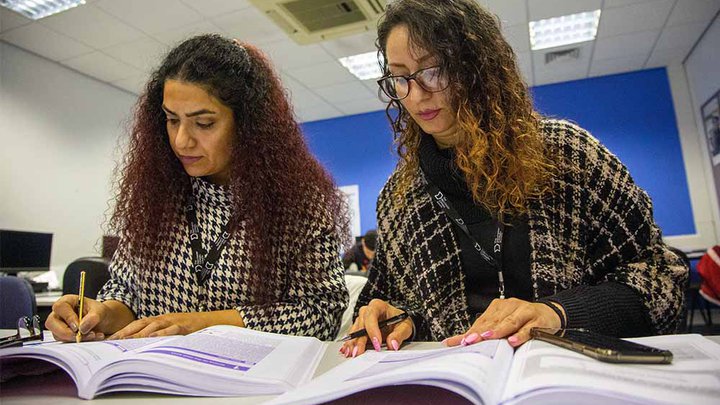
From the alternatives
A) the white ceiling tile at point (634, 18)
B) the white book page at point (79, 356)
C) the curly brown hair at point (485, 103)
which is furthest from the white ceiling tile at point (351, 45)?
the white book page at point (79, 356)

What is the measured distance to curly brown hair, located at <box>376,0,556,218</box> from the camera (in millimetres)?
989

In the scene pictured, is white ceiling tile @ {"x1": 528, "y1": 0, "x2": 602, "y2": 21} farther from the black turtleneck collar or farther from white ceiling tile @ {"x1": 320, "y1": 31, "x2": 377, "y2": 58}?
the black turtleneck collar

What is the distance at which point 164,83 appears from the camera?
126cm

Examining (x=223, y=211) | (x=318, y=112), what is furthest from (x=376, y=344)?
(x=318, y=112)

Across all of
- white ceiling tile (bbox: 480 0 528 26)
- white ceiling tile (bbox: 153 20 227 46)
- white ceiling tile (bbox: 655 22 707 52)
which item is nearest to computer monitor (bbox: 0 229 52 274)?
white ceiling tile (bbox: 153 20 227 46)

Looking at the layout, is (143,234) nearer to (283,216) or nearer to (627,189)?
(283,216)

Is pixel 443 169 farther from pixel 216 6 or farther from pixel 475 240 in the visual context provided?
pixel 216 6

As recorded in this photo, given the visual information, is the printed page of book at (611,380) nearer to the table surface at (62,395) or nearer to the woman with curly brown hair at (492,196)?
the table surface at (62,395)

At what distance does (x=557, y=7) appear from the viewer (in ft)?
12.0

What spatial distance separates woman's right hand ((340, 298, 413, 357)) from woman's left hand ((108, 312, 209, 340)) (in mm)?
319

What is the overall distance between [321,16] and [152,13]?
1241mm

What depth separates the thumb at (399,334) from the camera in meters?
0.76

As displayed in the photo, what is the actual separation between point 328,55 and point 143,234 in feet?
11.2

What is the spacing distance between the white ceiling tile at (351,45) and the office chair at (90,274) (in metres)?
2.75
